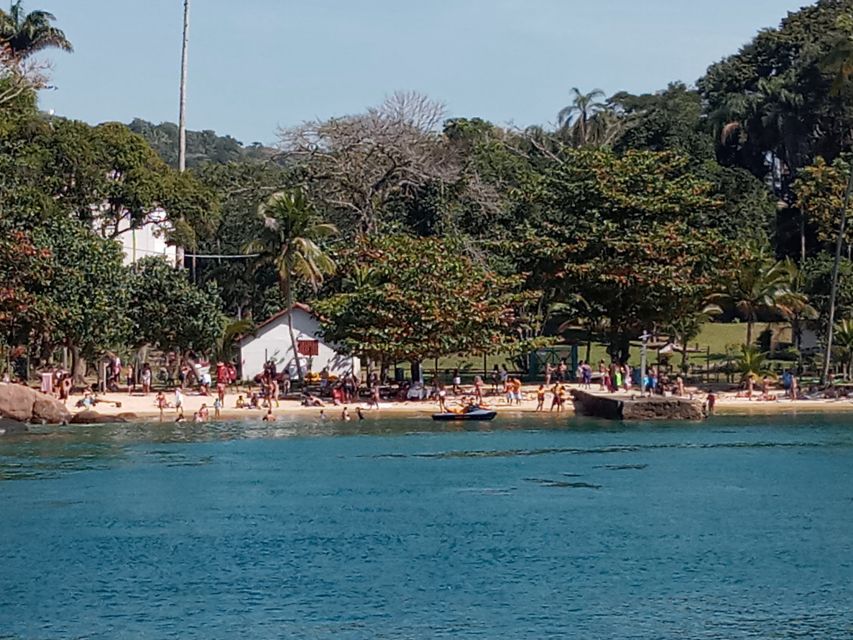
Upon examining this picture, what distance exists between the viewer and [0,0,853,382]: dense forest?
58688 mm

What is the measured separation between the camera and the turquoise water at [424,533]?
2703 centimetres

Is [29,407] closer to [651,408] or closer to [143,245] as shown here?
[651,408]

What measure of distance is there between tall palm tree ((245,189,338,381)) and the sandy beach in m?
5.99

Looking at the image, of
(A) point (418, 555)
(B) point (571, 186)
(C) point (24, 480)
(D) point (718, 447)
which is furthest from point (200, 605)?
(B) point (571, 186)

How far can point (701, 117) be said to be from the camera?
106750 mm

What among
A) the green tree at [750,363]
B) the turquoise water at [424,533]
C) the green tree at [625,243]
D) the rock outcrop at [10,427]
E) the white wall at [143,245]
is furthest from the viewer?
the white wall at [143,245]

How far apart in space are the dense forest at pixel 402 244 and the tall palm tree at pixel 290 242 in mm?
119

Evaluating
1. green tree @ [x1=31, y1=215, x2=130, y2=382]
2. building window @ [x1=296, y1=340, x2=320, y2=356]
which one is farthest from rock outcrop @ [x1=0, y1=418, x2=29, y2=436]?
building window @ [x1=296, y1=340, x2=320, y2=356]

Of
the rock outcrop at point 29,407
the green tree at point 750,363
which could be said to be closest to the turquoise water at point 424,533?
the rock outcrop at point 29,407

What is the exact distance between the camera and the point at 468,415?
2203 inches

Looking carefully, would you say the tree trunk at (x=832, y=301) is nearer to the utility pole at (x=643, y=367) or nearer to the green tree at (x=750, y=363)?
the green tree at (x=750, y=363)

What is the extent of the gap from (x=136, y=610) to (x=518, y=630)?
755 cm

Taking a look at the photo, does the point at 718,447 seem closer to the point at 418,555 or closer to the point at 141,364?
the point at 418,555

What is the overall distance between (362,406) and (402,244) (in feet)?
24.7
